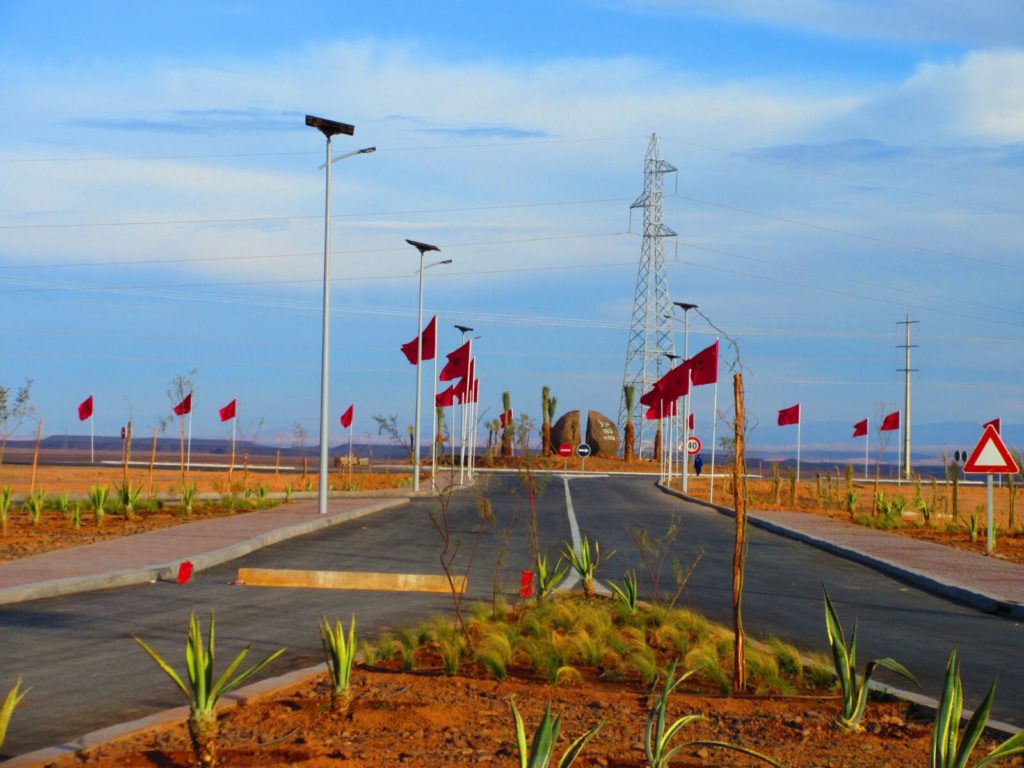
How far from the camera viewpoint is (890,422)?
166 feet

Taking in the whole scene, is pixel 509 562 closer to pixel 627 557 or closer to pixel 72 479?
pixel 627 557

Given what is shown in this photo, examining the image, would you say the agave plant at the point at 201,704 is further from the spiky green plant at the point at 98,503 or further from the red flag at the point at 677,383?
the red flag at the point at 677,383

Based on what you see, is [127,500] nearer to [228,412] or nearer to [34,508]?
[34,508]

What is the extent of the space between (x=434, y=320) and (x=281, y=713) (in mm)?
37340

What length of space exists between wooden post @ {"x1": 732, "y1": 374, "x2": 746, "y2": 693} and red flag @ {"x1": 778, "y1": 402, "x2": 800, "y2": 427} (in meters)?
38.5

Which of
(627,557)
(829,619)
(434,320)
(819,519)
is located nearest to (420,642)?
(829,619)

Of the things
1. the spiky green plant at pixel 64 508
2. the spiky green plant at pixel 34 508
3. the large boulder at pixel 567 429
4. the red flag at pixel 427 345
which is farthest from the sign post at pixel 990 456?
the large boulder at pixel 567 429

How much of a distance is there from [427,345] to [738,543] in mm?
36140

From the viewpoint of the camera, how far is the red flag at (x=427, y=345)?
141 ft

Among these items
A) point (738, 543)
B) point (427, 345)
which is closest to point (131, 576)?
point (738, 543)

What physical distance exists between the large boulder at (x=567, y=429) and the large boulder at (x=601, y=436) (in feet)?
3.45

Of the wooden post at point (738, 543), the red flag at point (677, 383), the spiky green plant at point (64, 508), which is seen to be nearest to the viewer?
the wooden post at point (738, 543)

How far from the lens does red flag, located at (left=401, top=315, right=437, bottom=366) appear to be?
43.0m

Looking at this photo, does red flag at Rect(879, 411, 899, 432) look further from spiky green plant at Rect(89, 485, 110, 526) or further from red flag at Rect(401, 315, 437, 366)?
spiky green plant at Rect(89, 485, 110, 526)
